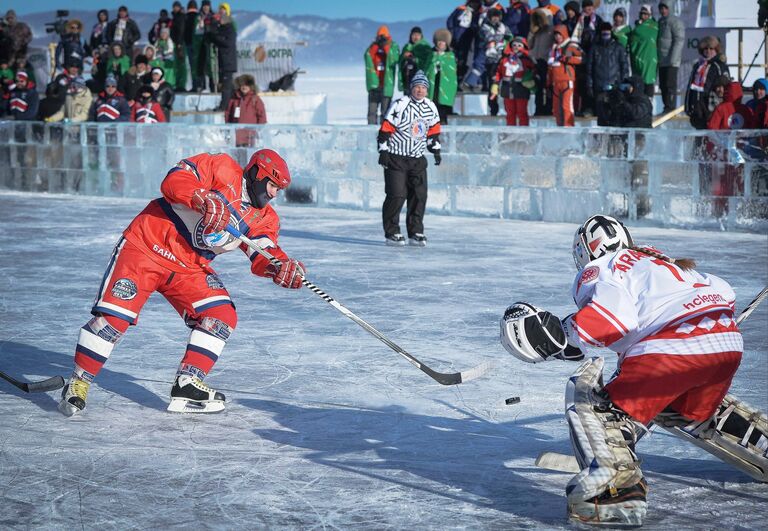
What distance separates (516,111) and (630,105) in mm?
1998

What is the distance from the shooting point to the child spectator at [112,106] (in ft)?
48.3

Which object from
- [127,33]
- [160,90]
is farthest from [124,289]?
[127,33]

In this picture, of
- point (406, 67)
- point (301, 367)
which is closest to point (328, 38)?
point (406, 67)

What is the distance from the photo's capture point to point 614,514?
352cm

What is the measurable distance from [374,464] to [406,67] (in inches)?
418

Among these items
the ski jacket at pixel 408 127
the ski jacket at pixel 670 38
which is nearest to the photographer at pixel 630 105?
the ski jacket at pixel 670 38

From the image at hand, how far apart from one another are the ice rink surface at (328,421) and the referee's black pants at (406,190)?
1275 mm

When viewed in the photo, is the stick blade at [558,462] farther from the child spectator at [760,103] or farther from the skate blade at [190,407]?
the child spectator at [760,103]

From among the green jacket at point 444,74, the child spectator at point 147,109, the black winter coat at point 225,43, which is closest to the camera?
the green jacket at point 444,74

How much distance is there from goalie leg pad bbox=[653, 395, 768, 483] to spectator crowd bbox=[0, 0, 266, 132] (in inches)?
417

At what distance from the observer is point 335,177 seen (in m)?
13.2

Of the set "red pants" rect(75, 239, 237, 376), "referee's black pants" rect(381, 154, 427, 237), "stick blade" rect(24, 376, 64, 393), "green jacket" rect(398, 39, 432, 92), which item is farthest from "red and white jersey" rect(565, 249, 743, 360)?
"green jacket" rect(398, 39, 432, 92)

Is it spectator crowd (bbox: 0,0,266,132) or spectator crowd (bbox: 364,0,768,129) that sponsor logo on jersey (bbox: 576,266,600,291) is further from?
spectator crowd (bbox: 0,0,266,132)

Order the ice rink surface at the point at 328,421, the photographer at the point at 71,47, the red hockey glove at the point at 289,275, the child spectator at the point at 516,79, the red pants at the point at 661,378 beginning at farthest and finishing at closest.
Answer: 1. the photographer at the point at 71,47
2. the child spectator at the point at 516,79
3. the red hockey glove at the point at 289,275
4. the ice rink surface at the point at 328,421
5. the red pants at the point at 661,378
